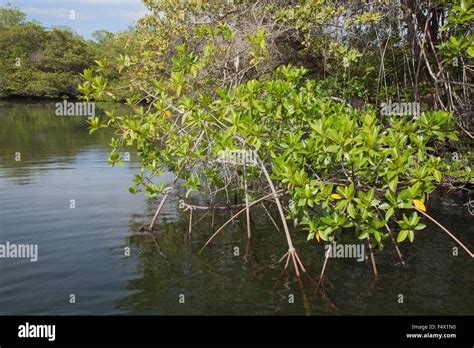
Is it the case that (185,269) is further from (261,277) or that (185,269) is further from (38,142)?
(38,142)

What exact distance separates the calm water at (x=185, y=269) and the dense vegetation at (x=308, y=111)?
662 mm

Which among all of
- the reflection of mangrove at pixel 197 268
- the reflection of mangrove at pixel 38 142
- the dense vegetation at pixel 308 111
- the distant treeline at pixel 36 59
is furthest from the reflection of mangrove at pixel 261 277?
the distant treeline at pixel 36 59

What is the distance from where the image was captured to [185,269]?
8.26 m

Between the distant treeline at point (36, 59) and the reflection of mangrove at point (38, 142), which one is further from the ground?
the distant treeline at point (36, 59)

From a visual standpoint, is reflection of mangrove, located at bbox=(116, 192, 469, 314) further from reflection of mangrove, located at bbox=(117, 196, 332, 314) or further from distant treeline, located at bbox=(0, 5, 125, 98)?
distant treeline, located at bbox=(0, 5, 125, 98)

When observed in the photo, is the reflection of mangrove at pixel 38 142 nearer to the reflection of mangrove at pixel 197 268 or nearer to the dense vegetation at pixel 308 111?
the dense vegetation at pixel 308 111

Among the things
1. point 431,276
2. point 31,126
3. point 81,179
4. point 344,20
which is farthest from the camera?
point 31,126

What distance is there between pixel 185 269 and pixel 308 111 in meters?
3.61

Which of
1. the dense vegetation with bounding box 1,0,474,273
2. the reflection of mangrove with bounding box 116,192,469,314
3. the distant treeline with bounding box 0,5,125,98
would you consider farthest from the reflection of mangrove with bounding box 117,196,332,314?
the distant treeline with bounding box 0,5,125,98

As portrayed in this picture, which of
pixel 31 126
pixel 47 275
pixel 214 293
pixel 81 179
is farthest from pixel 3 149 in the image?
pixel 214 293

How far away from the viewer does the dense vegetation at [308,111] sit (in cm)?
666

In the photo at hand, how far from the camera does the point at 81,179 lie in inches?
623
